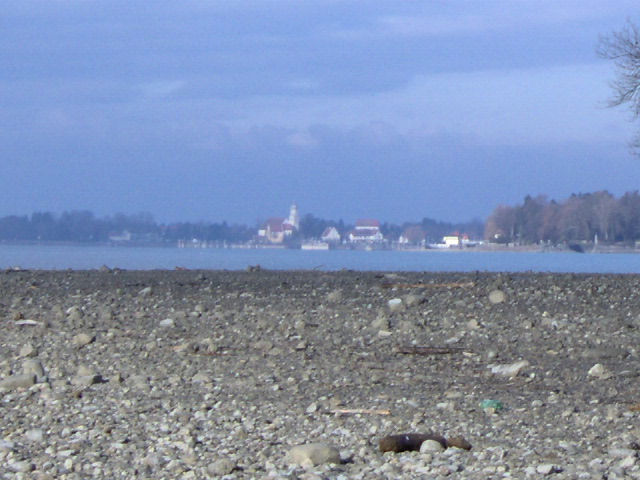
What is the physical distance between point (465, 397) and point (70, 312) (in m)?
5.15

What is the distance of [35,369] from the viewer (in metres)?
7.38

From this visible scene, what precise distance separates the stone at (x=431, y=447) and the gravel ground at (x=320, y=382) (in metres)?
0.01

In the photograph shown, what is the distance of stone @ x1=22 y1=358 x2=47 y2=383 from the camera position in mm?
7223

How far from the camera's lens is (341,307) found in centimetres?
1059

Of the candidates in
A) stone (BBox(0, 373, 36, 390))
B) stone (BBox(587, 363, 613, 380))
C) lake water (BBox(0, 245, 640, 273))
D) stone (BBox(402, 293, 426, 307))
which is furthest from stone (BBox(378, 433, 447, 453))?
lake water (BBox(0, 245, 640, 273))

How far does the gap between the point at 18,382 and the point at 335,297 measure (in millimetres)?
4819

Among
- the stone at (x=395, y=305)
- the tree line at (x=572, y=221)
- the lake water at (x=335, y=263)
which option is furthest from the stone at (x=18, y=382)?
the tree line at (x=572, y=221)

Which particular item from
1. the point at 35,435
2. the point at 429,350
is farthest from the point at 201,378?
the point at 429,350

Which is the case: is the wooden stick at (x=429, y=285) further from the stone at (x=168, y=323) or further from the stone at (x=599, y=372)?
the stone at (x=599, y=372)

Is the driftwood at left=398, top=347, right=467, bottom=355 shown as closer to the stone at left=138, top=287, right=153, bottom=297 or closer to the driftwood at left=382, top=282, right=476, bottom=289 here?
the driftwood at left=382, top=282, right=476, bottom=289

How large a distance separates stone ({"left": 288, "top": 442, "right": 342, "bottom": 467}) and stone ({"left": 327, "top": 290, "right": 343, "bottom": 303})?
19.4 feet

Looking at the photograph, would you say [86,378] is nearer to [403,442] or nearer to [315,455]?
[315,455]

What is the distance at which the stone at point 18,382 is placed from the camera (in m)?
6.98

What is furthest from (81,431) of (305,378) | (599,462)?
(599,462)
